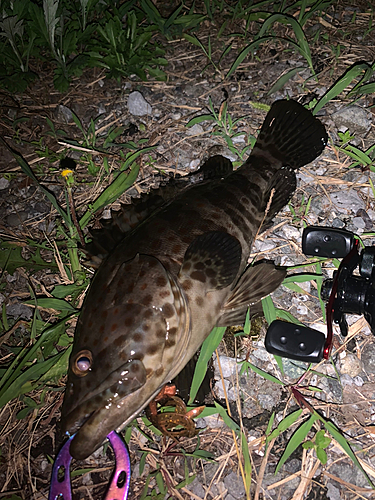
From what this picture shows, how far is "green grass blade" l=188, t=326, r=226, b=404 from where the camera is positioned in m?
3.33

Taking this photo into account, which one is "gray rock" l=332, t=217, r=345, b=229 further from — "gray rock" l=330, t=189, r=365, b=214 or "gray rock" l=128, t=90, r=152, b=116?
"gray rock" l=128, t=90, r=152, b=116

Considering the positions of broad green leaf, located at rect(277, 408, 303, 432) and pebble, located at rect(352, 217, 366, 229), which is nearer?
broad green leaf, located at rect(277, 408, 303, 432)

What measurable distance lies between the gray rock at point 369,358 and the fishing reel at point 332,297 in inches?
13.0

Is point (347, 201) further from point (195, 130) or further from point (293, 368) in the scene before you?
point (195, 130)

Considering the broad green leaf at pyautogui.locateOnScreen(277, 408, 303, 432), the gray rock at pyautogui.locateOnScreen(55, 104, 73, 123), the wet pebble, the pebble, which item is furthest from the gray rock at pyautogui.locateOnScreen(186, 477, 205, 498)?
the gray rock at pyautogui.locateOnScreen(55, 104, 73, 123)

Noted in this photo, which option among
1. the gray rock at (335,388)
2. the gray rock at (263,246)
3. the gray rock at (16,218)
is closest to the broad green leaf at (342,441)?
the gray rock at (335,388)

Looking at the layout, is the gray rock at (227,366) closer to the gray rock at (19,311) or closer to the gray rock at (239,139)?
the gray rock at (19,311)

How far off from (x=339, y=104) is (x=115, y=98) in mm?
2691

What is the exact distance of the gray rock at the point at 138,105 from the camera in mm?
4820

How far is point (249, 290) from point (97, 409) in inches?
62.0

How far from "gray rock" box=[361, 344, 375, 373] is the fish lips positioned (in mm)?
1935

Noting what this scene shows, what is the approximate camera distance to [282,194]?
3.83 m

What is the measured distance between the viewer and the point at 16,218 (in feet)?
14.8

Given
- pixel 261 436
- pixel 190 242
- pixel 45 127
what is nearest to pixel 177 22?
pixel 45 127
